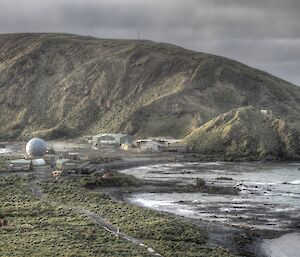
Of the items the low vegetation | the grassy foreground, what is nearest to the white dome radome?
the grassy foreground

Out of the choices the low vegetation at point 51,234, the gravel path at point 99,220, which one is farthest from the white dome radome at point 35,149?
the low vegetation at point 51,234

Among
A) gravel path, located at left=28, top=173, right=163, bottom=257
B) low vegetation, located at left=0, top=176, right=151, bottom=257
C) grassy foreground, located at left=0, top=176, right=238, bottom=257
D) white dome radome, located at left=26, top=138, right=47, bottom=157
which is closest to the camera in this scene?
low vegetation, located at left=0, top=176, right=151, bottom=257

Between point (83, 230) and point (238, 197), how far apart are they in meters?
31.8

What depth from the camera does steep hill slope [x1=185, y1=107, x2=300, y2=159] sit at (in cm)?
13925

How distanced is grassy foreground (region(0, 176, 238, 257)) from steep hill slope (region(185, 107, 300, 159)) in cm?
7017

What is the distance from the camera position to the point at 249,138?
467ft

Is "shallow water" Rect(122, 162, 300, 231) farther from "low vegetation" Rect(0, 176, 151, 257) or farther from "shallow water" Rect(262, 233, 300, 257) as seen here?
"low vegetation" Rect(0, 176, 151, 257)

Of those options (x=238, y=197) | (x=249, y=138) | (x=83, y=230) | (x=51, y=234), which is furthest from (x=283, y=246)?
(x=249, y=138)

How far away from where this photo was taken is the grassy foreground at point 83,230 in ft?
158

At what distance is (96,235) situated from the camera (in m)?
53.0

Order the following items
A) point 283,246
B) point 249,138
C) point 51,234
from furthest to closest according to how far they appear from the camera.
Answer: point 249,138 → point 283,246 → point 51,234

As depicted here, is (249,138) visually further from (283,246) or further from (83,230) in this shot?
(83,230)

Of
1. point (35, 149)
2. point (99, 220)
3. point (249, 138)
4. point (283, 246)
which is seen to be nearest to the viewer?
point (283, 246)

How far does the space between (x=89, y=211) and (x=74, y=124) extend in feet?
421
